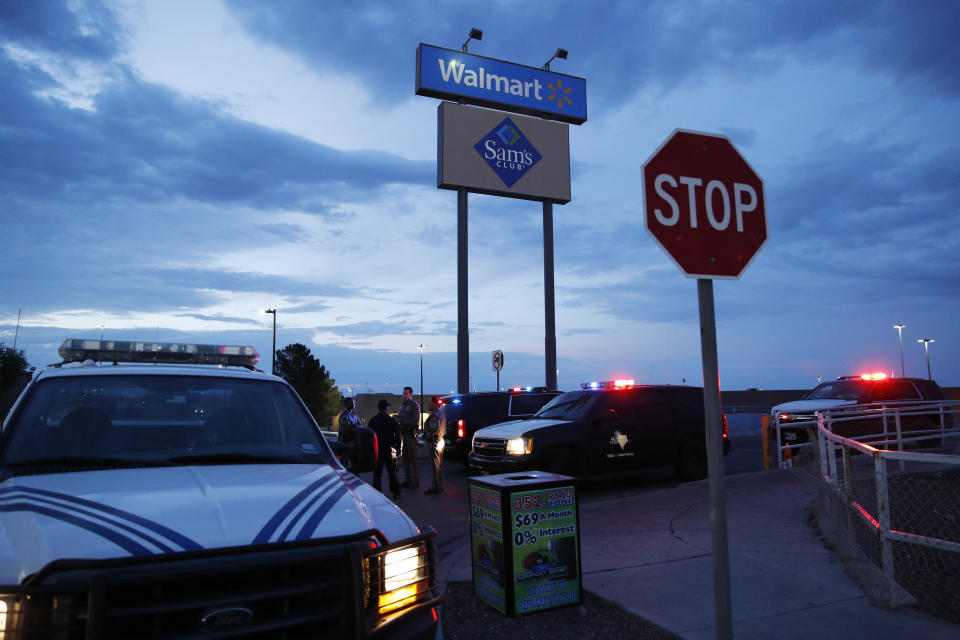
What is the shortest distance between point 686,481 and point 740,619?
27.6ft

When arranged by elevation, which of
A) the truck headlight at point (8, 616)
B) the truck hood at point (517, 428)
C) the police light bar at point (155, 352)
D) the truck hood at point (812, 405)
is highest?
the police light bar at point (155, 352)

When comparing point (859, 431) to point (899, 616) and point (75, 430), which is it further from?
point (75, 430)

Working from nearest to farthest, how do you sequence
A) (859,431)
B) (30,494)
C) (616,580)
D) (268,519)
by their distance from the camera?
(268,519) < (30,494) < (616,580) < (859,431)

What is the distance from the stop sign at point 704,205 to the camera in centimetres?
358

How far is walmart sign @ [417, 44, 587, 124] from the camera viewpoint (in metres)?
28.7

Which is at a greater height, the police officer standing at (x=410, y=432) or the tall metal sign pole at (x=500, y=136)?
the tall metal sign pole at (x=500, y=136)

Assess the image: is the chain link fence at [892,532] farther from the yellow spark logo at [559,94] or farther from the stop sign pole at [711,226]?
the yellow spark logo at [559,94]

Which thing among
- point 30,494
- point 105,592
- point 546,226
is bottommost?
point 105,592

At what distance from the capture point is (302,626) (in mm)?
2553

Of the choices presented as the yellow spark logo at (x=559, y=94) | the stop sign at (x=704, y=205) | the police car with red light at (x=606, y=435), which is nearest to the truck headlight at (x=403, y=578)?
the stop sign at (x=704, y=205)

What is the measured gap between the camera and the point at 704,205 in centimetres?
369

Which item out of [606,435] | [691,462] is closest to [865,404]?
[691,462]

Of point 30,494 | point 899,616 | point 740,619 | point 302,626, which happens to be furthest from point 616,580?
point 30,494

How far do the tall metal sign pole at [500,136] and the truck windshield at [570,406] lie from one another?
14.2 metres
